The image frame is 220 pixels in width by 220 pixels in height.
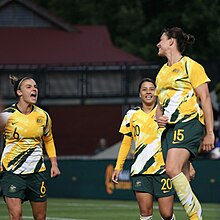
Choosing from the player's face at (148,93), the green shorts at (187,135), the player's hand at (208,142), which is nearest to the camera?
the player's hand at (208,142)

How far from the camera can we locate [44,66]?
3656cm

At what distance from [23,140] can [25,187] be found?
23.4 inches

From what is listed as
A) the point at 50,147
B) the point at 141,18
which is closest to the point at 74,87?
the point at 141,18

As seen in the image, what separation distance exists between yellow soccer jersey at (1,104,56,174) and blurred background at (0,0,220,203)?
11.9 m

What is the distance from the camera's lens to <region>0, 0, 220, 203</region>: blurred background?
29250 millimetres

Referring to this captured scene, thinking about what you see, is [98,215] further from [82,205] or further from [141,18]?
[141,18]

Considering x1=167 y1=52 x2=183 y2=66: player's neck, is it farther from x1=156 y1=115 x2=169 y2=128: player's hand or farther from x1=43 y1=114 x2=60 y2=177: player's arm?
x1=43 y1=114 x2=60 y2=177: player's arm

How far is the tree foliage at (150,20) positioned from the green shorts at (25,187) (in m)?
38.2

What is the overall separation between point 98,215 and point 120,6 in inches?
1401

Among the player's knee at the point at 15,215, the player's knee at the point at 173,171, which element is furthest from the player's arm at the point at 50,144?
the player's knee at the point at 173,171

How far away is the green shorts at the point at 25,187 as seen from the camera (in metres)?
14.0

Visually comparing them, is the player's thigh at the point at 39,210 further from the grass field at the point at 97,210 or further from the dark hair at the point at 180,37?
the grass field at the point at 97,210

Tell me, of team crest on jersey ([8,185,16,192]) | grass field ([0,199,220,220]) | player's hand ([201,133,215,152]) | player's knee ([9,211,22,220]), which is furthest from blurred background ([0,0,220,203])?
player's hand ([201,133,215,152])

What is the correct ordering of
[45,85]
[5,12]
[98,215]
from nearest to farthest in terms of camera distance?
[98,215]
[45,85]
[5,12]
